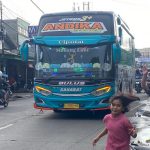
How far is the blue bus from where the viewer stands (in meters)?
14.3

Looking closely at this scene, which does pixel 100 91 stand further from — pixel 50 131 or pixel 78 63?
pixel 50 131

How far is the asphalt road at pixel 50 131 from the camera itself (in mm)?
9766

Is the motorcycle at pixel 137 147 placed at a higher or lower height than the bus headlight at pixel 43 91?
lower

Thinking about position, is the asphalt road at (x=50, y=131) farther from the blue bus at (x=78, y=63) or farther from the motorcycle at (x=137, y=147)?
the motorcycle at (x=137, y=147)

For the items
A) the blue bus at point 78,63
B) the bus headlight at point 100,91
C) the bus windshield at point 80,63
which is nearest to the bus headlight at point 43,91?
the blue bus at point 78,63

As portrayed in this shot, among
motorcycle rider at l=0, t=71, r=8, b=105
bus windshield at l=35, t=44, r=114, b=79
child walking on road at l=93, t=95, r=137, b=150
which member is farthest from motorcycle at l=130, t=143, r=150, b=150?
motorcycle rider at l=0, t=71, r=8, b=105

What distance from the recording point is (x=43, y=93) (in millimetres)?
14695

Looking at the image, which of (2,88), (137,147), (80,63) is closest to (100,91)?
(80,63)

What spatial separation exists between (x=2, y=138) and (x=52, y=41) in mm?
4664

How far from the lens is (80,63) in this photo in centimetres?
1444

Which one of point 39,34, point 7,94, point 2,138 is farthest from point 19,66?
point 2,138

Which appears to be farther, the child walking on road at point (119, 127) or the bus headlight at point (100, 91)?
the bus headlight at point (100, 91)

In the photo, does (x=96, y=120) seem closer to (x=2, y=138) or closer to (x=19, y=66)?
(x=2, y=138)

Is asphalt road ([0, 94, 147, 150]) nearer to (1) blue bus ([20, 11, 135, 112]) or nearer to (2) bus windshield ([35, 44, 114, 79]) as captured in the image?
(1) blue bus ([20, 11, 135, 112])
